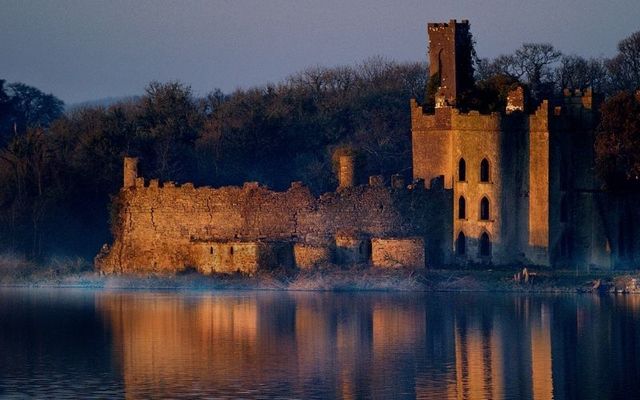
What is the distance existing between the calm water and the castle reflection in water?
39 millimetres

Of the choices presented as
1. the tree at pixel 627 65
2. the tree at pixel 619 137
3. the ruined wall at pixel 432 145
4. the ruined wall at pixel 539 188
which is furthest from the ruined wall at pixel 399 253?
the tree at pixel 627 65

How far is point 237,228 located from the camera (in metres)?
63.9

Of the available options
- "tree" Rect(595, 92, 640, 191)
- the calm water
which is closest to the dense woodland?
"tree" Rect(595, 92, 640, 191)

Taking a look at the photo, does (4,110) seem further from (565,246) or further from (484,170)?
(565,246)

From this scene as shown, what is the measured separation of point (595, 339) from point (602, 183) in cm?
1592

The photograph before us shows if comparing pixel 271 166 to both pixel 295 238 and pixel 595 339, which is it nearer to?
pixel 295 238

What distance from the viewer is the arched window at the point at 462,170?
63125 mm

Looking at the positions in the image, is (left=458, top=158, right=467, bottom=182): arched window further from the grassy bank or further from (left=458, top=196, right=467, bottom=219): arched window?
the grassy bank

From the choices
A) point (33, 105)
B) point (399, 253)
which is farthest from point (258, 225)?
point (33, 105)

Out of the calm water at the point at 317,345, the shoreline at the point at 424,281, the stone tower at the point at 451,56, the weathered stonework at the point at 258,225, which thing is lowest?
the calm water at the point at 317,345

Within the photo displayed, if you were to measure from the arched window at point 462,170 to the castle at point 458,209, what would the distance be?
30 millimetres

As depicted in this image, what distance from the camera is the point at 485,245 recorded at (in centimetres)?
6281

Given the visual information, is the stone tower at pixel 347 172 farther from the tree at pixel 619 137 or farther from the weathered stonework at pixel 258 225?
the tree at pixel 619 137

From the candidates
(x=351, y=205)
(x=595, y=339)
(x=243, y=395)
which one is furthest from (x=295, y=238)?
(x=243, y=395)
